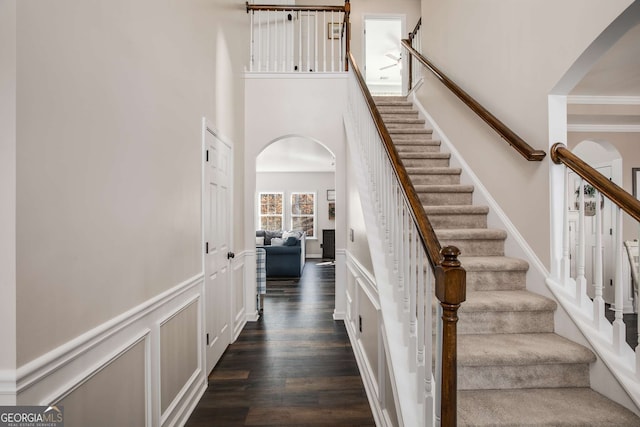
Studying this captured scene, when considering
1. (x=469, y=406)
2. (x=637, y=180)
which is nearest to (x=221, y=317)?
(x=469, y=406)

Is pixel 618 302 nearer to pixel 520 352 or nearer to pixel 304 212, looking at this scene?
pixel 520 352

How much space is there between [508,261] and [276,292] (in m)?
3.88

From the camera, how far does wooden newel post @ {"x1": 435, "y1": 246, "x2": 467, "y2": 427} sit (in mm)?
925

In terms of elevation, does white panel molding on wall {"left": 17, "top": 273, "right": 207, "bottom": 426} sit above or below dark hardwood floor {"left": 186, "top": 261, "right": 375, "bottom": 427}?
above

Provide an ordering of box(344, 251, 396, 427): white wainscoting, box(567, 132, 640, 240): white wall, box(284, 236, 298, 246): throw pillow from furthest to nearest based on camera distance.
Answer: box(284, 236, 298, 246): throw pillow → box(567, 132, 640, 240): white wall → box(344, 251, 396, 427): white wainscoting

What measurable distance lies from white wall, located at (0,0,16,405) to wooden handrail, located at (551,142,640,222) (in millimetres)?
2271

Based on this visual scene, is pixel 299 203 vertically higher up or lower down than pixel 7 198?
higher up

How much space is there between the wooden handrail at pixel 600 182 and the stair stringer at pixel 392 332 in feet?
3.51

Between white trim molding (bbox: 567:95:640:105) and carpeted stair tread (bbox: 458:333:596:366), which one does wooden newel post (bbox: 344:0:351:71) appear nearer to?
white trim molding (bbox: 567:95:640:105)

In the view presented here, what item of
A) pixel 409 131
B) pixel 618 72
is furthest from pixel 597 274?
pixel 409 131

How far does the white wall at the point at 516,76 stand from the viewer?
1.83 m

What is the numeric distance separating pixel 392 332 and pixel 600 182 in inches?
50.1

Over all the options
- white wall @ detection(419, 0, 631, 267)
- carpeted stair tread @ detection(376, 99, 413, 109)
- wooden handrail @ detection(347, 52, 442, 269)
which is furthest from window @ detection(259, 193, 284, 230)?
wooden handrail @ detection(347, 52, 442, 269)

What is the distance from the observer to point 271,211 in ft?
32.4
